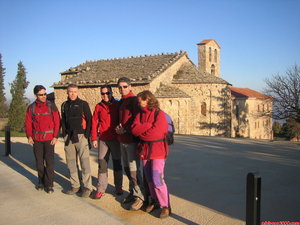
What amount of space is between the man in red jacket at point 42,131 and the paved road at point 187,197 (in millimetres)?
401

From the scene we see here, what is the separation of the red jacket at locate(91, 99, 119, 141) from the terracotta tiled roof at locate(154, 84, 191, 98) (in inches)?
624

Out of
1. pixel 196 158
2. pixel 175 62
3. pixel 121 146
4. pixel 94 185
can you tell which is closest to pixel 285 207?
pixel 121 146

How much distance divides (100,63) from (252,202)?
27.1 metres

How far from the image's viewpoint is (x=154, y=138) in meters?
4.26

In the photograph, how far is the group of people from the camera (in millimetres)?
4301

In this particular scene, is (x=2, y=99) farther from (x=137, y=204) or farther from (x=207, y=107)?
(x=137, y=204)

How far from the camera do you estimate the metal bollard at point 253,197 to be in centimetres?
320

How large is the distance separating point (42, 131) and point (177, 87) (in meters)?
18.9

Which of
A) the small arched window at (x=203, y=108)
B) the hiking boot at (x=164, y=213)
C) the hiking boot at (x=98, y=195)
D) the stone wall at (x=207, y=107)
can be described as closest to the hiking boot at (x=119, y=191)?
the hiking boot at (x=98, y=195)

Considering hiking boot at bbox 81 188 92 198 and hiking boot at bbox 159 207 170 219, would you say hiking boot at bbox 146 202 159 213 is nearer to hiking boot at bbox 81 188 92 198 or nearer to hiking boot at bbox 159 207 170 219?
hiking boot at bbox 159 207 170 219

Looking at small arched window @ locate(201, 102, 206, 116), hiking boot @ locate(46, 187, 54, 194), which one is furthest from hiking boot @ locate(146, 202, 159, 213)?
small arched window @ locate(201, 102, 206, 116)

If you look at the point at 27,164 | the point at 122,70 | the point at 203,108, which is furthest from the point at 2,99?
the point at 27,164

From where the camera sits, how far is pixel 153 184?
4379 mm

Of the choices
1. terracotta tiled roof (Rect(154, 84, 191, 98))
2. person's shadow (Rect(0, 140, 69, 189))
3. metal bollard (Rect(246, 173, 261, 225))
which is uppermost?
terracotta tiled roof (Rect(154, 84, 191, 98))
